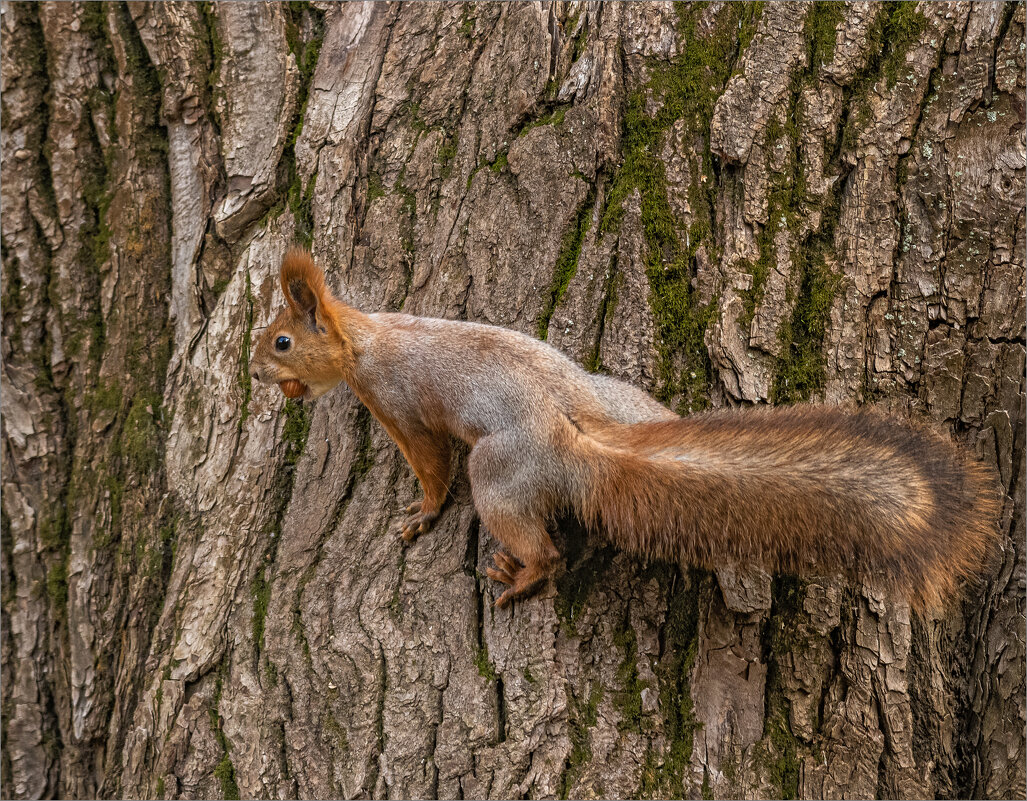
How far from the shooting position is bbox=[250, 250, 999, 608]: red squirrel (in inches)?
71.2

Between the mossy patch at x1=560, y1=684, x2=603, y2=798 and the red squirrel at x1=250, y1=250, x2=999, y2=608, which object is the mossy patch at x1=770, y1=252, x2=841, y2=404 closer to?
the red squirrel at x1=250, y1=250, x2=999, y2=608

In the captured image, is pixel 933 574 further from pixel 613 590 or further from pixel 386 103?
pixel 386 103

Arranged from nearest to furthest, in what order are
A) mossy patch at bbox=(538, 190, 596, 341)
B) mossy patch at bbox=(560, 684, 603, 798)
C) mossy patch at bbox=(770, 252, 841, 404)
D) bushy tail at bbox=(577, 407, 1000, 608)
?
bushy tail at bbox=(577, 407, 1000, 608) → mossy patch at bbox=(560, 684, 603, 798) → mossy patch at bbox=(770, 252, 841, 404) → mossy patch at bbox=(538, 190, 596, 341)

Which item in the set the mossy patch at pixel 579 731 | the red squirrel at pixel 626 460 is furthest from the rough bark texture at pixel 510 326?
the red squirrel at pixel 626 460

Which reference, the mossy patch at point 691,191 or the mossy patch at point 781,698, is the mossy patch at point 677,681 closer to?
the mossy patch at point 781,698

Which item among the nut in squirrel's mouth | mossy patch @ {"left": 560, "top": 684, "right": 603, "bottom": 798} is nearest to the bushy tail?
mossy patch @ {"left": 560, "top": 684, "right": 603, "bottom": 798}

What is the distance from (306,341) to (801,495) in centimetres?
149

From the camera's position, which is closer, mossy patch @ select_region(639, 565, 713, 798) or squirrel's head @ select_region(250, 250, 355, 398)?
mossy patch @ select_region(639, 565, 713, 798)

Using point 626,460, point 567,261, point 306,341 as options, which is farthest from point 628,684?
point 306,341

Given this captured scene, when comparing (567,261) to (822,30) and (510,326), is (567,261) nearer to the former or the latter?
(510,326)

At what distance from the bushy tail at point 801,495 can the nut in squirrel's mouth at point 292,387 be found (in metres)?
0.95

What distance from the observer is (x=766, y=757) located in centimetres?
210

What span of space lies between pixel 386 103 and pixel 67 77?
1.34m

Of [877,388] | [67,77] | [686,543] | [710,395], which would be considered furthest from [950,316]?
[67,77]
